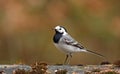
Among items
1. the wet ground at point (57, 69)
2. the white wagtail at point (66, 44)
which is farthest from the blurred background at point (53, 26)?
the wet ground at point (57, 69)

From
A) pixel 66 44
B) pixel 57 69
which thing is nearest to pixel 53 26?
pixel 66 44

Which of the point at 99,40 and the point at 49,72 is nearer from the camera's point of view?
the point at 49,72

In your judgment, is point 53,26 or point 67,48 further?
point 53,26

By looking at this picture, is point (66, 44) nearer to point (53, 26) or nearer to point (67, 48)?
point (67, 48)

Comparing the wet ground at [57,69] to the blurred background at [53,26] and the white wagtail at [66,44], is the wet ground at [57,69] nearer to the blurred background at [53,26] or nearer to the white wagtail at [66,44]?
the white wagtail at [66,44]

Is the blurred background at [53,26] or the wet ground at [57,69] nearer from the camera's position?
the wet ground at [57,69]

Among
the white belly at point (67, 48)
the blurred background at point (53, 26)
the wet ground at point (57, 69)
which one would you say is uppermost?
the blurred background at point (53, 26)

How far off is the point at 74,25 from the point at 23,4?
10.5 feet

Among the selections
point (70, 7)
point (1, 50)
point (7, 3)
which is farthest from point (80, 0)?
point (1, 50)

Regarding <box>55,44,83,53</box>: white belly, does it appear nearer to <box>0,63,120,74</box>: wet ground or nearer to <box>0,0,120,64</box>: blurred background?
<box>0,63,120,74</box>: wet ground

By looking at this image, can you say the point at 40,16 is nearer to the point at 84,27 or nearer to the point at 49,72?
the point at 84,27

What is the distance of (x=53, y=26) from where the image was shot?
37.3 meters

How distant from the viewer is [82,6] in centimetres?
3959

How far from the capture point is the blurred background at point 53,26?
112 ft
